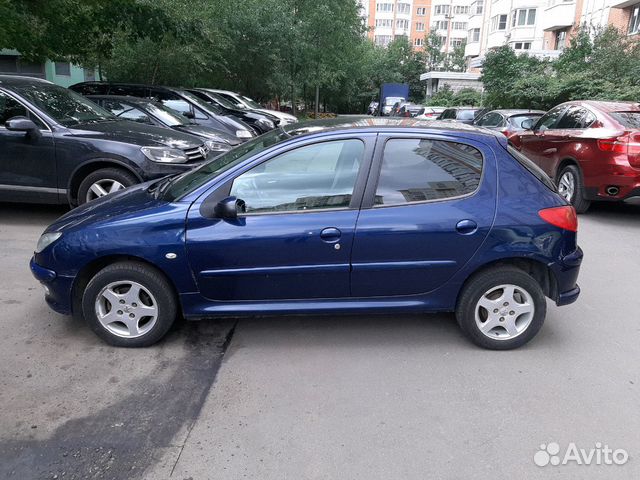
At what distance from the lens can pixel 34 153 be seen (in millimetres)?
6812

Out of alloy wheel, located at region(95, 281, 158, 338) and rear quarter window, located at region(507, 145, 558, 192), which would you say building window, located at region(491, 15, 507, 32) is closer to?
rear quarter window, located at region(507, 145, 558, 192)

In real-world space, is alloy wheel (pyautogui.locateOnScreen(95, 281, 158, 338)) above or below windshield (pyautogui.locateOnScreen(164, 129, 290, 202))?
below

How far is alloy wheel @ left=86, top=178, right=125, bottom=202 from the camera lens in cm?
679

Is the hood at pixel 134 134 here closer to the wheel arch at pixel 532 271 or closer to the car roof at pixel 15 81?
the car roof at pixel 15 81

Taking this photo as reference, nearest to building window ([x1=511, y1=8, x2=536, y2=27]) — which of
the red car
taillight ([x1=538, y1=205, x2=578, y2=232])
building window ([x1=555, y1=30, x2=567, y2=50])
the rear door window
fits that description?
building window ([x1=555, y1=30, x2=567, y2=50])

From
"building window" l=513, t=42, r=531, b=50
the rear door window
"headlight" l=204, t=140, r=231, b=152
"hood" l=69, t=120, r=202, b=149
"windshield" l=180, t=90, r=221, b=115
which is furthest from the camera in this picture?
"building window" l=513, t=42, r=531, b=50

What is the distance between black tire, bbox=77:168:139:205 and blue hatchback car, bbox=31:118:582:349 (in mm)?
2850

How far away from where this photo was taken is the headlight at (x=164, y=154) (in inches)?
269

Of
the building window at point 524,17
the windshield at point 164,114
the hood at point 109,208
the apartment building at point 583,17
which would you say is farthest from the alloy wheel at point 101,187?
the building window at point 524,17

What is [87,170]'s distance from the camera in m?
6.90

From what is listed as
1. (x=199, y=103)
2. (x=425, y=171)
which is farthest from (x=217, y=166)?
(x=199, y=103)

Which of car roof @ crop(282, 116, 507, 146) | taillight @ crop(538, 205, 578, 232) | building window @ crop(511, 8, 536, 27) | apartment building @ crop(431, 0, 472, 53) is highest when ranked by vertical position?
apartment building @ crop(431, 0, 472, 53)

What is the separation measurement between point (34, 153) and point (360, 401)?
5.53 metres

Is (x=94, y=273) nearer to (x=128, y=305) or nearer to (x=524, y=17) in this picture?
(x=128, y=305)
